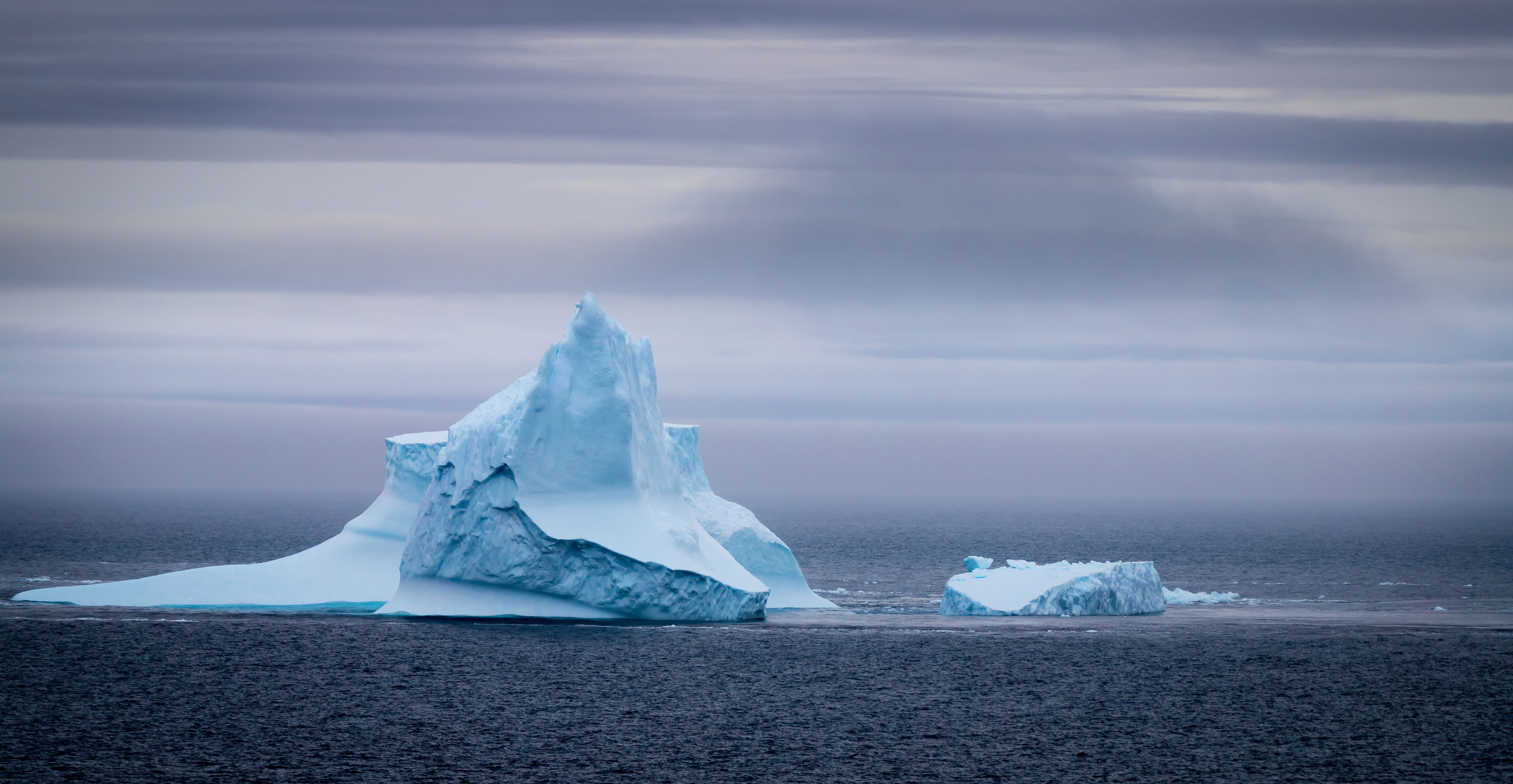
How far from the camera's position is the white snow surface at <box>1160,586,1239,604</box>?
146 ft

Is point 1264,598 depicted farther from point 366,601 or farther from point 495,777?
point 495,777

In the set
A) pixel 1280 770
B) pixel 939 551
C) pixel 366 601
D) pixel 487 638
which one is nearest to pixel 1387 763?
pixel 1280 770

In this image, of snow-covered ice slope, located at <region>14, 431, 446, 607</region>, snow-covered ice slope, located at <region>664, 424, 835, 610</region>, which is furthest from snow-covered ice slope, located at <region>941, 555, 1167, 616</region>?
snow-covered ice slope, located at <region>14, 431, 446, 607</region>

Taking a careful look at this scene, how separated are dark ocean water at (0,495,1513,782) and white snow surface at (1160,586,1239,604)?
4042 millimetres

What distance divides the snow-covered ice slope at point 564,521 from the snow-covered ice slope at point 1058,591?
24.2 ft

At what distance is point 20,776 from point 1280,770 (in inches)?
654

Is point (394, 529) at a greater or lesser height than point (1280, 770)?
greater

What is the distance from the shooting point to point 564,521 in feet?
104

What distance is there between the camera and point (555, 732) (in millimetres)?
21766

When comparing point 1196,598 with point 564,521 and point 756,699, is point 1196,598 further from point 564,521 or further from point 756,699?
point 756,699

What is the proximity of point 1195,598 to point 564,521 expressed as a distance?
22.8 m

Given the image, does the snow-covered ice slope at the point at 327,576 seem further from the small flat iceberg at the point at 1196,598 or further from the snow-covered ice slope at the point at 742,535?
the small flat iceberg at the point at 1196,598

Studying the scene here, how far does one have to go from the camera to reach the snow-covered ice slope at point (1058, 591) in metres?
38.2

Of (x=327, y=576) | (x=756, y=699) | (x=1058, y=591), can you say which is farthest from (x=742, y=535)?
(x=756, y=699)
